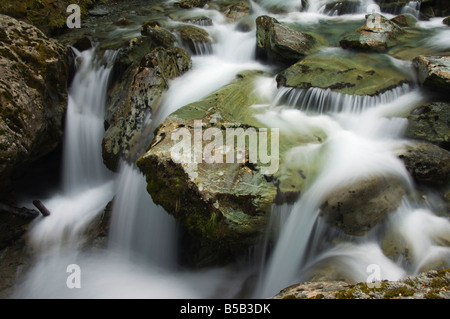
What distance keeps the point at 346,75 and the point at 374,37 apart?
1935mm

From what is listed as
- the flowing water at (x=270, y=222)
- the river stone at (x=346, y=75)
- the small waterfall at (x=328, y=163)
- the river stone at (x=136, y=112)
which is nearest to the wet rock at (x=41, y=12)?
the flowing water at (x=270, y=222)

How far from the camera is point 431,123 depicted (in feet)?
16.2

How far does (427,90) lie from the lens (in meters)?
5.51

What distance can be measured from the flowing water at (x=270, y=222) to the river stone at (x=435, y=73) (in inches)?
10.3

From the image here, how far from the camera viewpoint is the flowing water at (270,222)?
3.98 metres

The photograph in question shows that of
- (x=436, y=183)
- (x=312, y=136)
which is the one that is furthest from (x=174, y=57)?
(x=436, y=183)

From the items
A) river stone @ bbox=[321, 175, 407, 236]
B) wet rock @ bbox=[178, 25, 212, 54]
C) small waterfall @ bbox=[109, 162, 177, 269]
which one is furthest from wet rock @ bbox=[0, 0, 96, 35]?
river stone @ bbox=[321, 175, 407, 236]

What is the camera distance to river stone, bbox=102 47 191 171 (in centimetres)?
538

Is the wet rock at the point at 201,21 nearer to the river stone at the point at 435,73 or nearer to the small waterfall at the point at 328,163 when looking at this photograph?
the small waterfall at the point at 328,163

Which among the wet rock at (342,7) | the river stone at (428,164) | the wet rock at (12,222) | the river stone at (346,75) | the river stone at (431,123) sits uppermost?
the wet rock at (342,7)

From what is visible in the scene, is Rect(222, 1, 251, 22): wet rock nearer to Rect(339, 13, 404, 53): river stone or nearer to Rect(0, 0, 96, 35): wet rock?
Rect(339, 13, 404, 53): river stone

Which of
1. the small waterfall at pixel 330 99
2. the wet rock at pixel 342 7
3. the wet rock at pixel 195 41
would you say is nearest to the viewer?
the small waterfall at pixel 330 99

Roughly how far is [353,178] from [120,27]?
29.5 ft

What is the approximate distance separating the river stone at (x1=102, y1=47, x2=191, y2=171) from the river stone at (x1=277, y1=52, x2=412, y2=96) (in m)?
2.59
